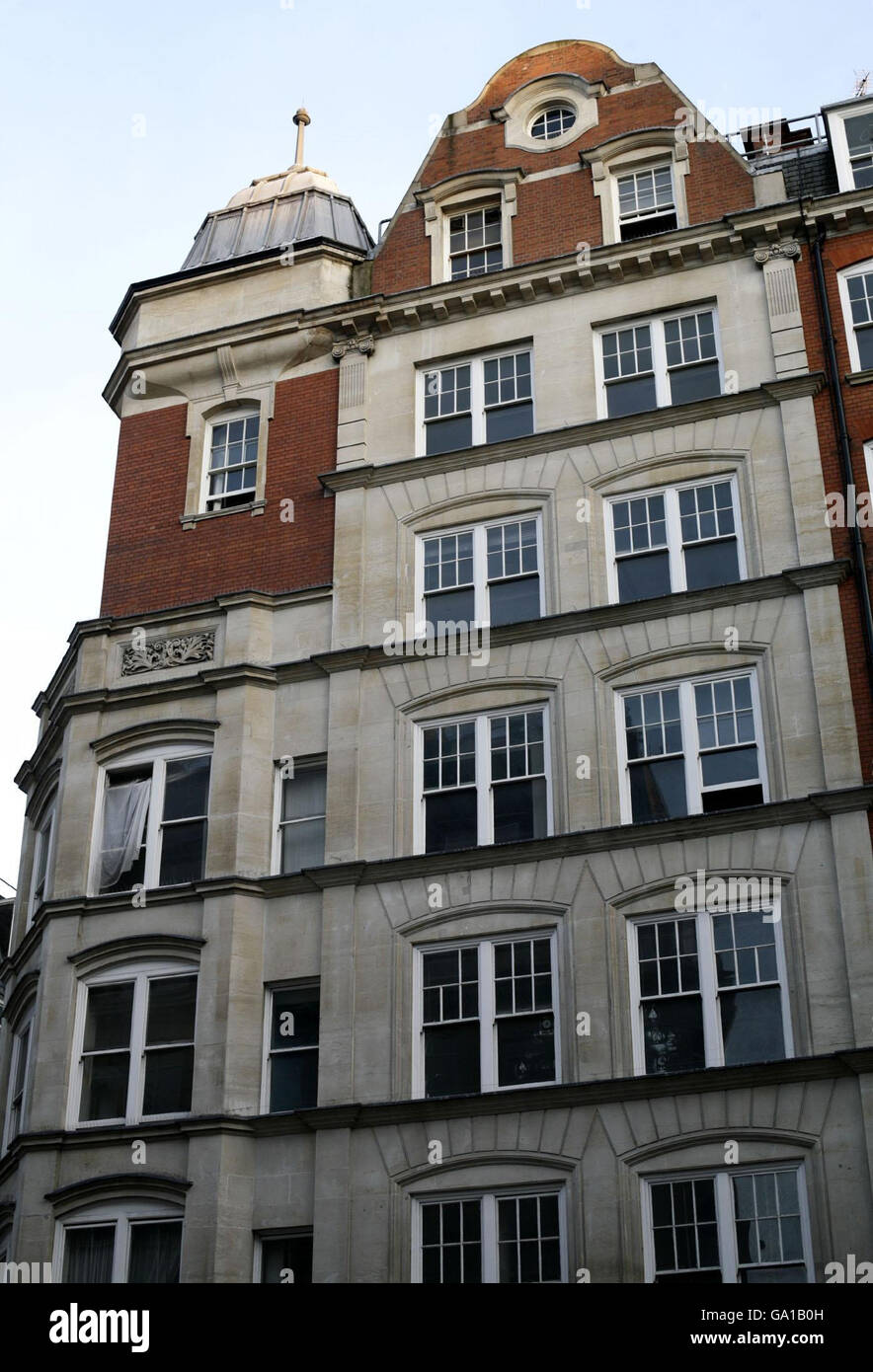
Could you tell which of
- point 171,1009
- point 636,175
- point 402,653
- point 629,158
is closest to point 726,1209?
point 171,1009

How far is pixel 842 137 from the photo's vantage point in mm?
32781

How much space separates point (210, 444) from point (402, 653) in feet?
23.6

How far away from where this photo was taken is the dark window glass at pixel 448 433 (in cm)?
3247

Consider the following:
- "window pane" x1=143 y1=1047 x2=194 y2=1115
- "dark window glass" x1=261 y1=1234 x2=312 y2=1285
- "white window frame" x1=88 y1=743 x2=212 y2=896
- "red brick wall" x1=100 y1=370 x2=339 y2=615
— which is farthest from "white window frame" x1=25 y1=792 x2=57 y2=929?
"dark window glass" x1=261 y1=1234 x2=312 y2=1285

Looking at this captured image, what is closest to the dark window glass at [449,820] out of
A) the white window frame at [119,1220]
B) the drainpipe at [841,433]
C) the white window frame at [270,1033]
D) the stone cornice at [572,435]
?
the white window frame at [270,1033]

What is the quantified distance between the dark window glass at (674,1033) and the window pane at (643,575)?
7.15m

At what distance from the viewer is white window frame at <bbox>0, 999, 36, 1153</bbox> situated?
96.3 ft

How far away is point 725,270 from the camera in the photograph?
31.7m

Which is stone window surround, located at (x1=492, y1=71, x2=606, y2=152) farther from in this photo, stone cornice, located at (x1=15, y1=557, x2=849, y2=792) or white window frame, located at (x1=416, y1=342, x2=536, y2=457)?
stone cornice, located at (x1=15, y1=557, x2=849, y2=792)

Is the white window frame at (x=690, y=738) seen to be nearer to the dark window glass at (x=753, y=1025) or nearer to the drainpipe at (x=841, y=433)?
the drainpipe at (x=841, y=433)

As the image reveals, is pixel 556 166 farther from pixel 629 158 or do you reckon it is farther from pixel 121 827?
pixel 121 827

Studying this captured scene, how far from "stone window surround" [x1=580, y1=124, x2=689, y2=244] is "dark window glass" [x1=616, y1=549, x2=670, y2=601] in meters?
7.50
